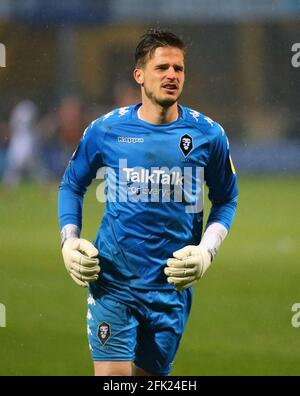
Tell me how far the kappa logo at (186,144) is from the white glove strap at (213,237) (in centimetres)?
42

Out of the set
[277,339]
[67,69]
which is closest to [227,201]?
[277,339]

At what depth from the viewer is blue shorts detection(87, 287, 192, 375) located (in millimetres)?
4984

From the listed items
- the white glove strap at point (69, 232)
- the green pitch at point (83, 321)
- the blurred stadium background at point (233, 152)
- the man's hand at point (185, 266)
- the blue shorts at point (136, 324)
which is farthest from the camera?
the blurred stadium background at point (233, 152)

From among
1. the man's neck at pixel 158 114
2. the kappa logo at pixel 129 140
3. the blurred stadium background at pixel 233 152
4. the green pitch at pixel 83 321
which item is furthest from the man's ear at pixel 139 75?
the green pitch at pixel 83 321

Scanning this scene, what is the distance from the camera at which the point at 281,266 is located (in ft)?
34.0

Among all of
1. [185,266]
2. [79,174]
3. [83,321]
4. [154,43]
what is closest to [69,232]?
[79,174]

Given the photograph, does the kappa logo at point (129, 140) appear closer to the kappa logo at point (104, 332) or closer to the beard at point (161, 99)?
the beard at point (161, 99)

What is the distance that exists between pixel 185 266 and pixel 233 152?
11299mm

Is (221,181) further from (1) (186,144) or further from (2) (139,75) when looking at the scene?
(2) (139,75)

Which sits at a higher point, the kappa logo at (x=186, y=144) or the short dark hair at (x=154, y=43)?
the short dark hair at (x=154, y=43)

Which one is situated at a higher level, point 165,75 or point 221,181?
point 165,75

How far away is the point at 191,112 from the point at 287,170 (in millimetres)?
12167

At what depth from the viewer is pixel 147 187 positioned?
5.02m

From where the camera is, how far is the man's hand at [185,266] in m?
4.88
